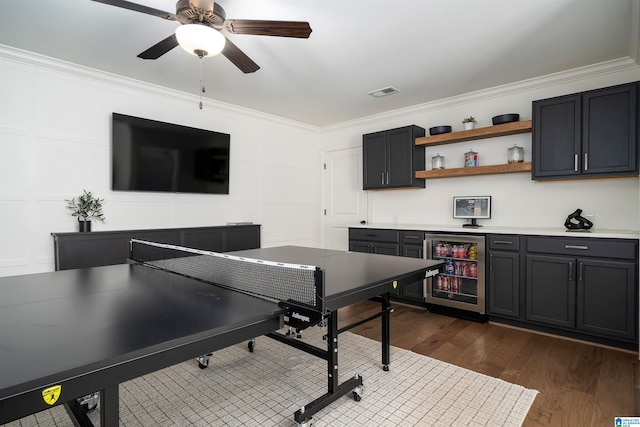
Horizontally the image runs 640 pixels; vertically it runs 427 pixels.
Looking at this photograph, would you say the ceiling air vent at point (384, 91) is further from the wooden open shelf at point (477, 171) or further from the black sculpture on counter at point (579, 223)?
the black sculpture on counter at point (579, 223)

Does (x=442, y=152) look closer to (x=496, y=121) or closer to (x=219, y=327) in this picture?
(x=496, y=121)

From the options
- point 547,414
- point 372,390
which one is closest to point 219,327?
point 372,390

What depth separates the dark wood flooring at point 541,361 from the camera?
208cm

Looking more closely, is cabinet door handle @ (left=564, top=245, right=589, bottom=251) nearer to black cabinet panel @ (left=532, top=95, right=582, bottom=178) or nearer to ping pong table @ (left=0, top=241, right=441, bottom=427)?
black cabinet panel @ (left=532, top=95, right=582, bottom=178)

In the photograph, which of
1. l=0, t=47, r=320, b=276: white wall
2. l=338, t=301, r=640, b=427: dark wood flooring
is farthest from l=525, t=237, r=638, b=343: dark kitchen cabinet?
l=0, t=47, r=320, b=276: white wall

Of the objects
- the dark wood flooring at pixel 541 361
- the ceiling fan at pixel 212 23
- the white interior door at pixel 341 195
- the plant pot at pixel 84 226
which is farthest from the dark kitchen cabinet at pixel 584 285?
the plant pot at pixel 84 226

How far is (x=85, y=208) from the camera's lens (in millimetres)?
3502

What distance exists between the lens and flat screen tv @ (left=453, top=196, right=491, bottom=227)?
13.8ft

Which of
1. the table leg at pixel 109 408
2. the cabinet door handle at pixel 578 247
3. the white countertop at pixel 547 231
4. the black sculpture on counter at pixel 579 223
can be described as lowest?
the table leg at pixel 109 408

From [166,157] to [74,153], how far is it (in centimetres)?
91

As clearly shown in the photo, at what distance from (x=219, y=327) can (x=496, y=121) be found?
4.01 meters

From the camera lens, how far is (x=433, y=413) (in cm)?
206

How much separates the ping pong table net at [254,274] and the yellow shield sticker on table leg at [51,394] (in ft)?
2.51

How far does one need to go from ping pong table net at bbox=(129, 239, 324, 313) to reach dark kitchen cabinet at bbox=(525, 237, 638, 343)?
2927 mm
